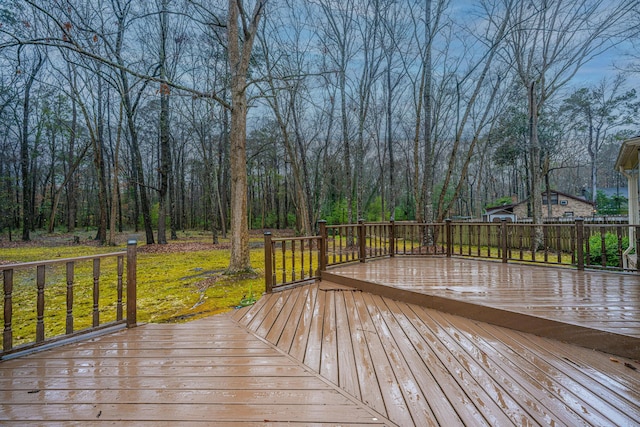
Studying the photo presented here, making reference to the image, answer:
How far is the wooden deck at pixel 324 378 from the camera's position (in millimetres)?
1496

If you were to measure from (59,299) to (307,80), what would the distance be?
32.7 feet

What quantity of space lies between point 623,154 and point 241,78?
8559 millimetres

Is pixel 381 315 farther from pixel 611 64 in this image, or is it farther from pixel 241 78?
pixel 611 64

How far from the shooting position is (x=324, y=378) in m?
1.84

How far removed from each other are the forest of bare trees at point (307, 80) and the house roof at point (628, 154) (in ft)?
10.4

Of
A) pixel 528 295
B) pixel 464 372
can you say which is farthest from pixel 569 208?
pixel 464 372

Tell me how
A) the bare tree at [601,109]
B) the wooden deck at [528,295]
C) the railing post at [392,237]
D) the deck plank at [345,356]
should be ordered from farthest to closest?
the bare tree at [601,109] < the railing post at [392,237] < the wooden deck at [528,295] < the deck plank at [345,356]

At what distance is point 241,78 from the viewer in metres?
5.96

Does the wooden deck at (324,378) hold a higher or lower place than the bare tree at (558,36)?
lower

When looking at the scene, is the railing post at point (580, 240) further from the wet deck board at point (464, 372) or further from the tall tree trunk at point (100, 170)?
the tall tree trunk at point (100, 170)

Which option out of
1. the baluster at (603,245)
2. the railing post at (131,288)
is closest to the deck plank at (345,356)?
the railing post at (131,288)


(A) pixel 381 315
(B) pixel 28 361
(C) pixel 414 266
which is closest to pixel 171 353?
(B) pixel 28 361

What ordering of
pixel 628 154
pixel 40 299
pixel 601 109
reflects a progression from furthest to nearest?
pixel 601 109 → pixel 628 154 → pixel 40 299

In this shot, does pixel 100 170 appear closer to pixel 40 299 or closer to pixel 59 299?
pixel 59 299
